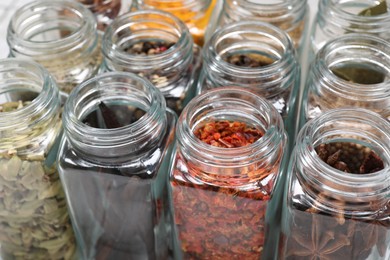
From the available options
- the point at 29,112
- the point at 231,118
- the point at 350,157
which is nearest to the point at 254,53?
the point at 231,118

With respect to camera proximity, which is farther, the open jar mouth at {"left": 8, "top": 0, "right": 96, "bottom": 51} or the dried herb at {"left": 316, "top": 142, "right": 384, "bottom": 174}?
the open jar mouth at {"left": 8, "top": 0, "right": 96, "bottom": 51}

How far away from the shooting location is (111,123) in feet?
2.99

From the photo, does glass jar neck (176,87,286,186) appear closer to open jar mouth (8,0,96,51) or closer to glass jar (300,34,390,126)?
glass jar (300,34,390,126)

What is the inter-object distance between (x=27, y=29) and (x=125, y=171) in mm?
379

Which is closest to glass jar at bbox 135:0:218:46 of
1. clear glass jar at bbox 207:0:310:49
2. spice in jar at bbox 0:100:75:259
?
clear glass jar at bbox 207:0:310:49

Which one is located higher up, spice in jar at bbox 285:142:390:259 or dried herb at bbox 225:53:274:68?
dried herb at bbox 225:53:274:68

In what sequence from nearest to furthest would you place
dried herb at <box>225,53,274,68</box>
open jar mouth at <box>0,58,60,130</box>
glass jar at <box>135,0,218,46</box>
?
open jar mouth at <box>0,58,60,130</box>, dried herb at <box>225,53,274,68</box>, glass jar at <box>135,0,218,46</box>

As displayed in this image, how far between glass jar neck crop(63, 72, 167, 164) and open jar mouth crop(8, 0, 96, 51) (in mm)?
121

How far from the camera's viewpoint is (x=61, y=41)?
0.98 metres

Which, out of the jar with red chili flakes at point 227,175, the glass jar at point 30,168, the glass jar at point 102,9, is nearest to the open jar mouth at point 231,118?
the jar with red chili flakes at point 227,175

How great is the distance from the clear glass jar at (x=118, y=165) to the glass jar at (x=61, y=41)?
0.11m

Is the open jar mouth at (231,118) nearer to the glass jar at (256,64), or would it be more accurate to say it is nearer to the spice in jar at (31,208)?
the glass jar at (256,64)

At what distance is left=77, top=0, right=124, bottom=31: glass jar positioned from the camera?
3.71ft

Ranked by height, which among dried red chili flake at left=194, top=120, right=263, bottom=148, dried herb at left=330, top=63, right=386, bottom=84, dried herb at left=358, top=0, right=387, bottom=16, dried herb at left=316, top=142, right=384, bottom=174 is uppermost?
dried herb at left=358, top=0, right=387, bottom=16
